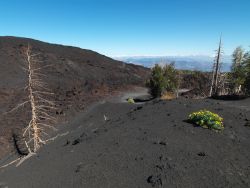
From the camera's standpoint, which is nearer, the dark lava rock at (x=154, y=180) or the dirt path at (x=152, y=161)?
the dark lava rock at (x=154, y=180)

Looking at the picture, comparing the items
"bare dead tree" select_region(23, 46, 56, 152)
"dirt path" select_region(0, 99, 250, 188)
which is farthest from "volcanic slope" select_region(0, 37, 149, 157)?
"dirt path" select_region(0, 99, 250, 188)

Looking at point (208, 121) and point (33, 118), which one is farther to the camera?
point (33, 118)

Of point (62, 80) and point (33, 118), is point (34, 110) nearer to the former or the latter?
point (33, 118)

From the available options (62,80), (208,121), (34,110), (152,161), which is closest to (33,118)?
(34,110)

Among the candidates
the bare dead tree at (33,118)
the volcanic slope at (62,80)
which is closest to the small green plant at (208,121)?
the bare dead tree at (33,118)

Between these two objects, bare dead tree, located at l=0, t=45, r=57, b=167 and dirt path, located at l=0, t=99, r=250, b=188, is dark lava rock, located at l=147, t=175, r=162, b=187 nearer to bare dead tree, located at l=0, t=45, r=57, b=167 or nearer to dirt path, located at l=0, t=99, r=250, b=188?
dirt path, located at l=0, t=99, r=250, b=188

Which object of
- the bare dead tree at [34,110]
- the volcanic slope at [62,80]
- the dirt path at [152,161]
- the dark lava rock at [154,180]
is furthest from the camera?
the volcanic slope at [62,80]

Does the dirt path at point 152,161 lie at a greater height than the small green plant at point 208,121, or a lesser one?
lesser

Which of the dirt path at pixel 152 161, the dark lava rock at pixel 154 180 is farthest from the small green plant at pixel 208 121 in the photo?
the dark lava rock at pixel 154 180

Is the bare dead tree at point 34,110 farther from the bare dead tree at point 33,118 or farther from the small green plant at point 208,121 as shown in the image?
the small green plant at point 208,121

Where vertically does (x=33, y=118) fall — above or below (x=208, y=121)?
below

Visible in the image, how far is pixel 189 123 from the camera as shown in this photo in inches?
597

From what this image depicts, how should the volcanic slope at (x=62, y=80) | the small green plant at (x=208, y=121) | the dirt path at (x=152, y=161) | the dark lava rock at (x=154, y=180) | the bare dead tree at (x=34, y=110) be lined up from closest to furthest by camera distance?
the dark lava rock at (x=154, y=180)
the dirt path at (x=152, y=161)
the small green plant at (x=208, y=121)
the bare dead tree at (x=34, y=110)
the volcanic slope at (x=62, y=80)

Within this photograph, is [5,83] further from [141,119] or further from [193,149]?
[193,149]
